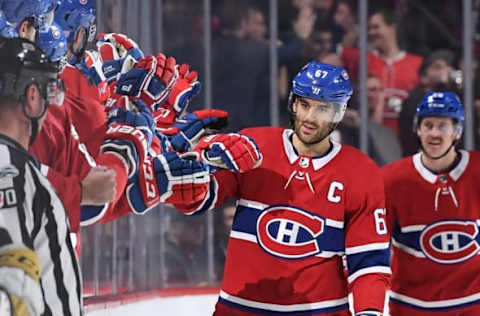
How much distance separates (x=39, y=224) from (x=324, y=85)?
131cm

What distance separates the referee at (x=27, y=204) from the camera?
1.43m

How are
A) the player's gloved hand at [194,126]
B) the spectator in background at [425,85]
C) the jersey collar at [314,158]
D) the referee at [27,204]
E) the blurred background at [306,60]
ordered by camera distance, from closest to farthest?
the referee at [27,204]
the player's gloved hand at [194,126]
the jersey collar at [314,158]
the blurred background at [306,60]
the spectator in background at [425,85]

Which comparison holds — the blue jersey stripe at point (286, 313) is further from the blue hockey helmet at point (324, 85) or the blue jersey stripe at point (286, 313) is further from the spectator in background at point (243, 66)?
the spectator in background at point (243, 66)

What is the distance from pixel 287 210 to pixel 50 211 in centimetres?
122

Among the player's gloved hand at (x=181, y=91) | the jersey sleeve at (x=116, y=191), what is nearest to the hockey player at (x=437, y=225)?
the player's gloved hand at (x=181, y=91)

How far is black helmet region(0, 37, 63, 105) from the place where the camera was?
145 cm

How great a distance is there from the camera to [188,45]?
4.68 meters

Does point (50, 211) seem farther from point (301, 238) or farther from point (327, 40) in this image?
point (327, 40)

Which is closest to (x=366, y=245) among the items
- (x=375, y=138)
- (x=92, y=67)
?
(x=92, y=67)

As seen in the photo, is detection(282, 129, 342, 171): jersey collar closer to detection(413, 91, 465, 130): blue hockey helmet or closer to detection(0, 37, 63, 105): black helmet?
detection(413, 91, 465, 130): blue hockey helmet

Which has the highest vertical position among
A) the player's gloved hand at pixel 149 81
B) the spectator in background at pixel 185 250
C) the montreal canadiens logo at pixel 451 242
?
the player's gloved hand at pixel 149 81

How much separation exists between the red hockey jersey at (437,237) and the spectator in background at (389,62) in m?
1.41

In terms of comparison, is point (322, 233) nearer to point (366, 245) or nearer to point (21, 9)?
point (366, 245)

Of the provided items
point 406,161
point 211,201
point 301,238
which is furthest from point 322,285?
point 406,161
